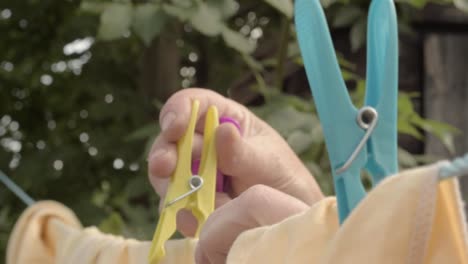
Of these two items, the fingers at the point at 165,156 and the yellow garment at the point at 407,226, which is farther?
the fingers at the point at 165,156

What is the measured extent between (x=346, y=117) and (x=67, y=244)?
413mm

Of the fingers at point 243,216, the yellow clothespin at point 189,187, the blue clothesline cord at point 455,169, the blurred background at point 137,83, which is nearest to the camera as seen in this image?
the blue clothesline cord at point 455,169

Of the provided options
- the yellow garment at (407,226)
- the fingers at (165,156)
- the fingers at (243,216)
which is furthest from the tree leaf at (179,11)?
the yellow garment at (407,226)

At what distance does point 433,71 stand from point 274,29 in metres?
0.32

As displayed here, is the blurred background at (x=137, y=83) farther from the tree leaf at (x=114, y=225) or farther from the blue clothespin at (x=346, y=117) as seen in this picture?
the blue clothespin at (x=346, y=117)

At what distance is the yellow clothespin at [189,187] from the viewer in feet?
1.88

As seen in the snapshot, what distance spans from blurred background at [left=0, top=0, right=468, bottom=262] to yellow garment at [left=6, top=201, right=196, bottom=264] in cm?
19

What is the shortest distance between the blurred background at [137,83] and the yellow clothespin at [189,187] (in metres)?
0.40

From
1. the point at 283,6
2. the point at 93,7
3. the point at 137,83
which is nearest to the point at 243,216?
the point at 283,6

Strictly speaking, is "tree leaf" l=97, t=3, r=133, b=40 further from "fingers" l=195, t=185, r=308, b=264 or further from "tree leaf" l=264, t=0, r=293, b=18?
"fingers" l=195, t=185, r=308, b=264

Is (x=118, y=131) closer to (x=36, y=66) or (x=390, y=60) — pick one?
(x=36, y=66)

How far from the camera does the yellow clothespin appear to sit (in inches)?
22.6

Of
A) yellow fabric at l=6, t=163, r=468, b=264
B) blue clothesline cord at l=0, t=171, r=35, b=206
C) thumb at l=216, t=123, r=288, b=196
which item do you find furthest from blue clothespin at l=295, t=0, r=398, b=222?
blue clothesline cord at l=0, t=171, r=35, b=206

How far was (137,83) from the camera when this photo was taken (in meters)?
1.36
